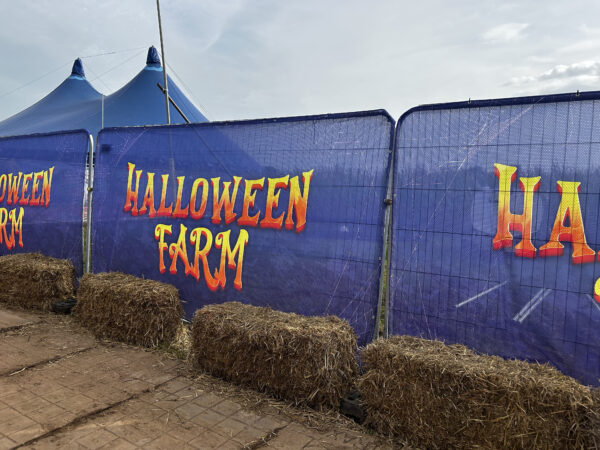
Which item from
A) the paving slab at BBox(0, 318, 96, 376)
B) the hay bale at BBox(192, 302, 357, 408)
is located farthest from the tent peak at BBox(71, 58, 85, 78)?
the hay bale at BBox(192, 302, 357, 408)

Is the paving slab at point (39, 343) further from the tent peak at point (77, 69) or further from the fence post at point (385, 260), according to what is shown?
the tent peak at point (77, 69)

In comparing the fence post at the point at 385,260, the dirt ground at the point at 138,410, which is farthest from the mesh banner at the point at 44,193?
the fence post at the point at 385,260

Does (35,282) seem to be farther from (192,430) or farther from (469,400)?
(469,400)

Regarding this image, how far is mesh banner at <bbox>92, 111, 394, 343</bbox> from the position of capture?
4.09 meters

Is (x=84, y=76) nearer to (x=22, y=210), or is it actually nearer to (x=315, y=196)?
(x=22, y=210)

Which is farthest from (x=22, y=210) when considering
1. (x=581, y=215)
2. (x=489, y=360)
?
(x=581, y=215)

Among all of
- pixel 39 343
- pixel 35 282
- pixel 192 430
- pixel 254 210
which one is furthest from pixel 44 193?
pixel 192 430

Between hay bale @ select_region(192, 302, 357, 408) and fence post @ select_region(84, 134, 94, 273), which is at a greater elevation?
fence post @ select_region(84, 134, 94, 273)

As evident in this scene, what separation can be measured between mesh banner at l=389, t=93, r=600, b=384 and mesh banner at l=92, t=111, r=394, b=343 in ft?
1.13

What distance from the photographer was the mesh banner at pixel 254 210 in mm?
4086

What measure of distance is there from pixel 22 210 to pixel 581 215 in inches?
323

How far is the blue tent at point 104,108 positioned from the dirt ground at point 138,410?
11.0m

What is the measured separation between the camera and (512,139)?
11.3ft

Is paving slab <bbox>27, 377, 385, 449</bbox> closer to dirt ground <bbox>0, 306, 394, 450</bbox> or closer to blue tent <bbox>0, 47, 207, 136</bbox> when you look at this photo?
dirt ground <bbox>0, 306, 394, 450</bbox>
